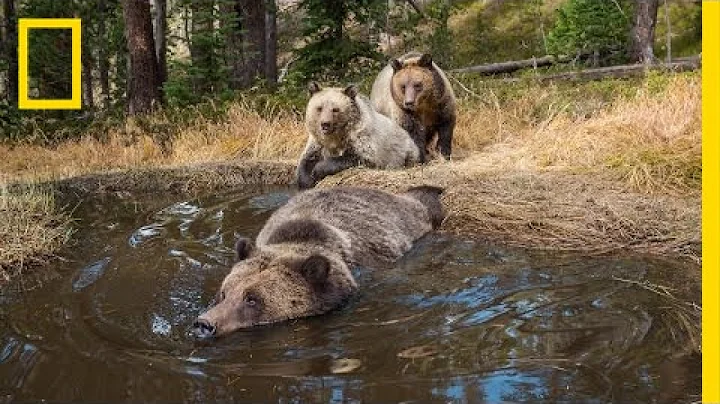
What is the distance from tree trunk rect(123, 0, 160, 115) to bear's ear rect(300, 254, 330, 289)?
1089 cm

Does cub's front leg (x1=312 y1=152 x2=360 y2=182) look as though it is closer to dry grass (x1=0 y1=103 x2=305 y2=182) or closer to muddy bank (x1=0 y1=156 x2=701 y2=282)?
muddy bank (x1=0 y1=156 x2=701 y2=282)

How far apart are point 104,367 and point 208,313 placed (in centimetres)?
69

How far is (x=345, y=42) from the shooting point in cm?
1567

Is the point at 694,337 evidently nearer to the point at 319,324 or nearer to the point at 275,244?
the point at 319,324

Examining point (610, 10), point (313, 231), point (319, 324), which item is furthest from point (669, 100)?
point (610, 10)

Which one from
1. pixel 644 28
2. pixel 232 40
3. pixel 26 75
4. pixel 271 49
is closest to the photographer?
pixel 26 75

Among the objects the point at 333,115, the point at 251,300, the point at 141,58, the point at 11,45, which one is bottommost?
the point at 251,300

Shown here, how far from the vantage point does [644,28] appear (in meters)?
20.7

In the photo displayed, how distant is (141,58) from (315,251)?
11.2 metres

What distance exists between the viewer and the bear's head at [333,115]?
9094mm

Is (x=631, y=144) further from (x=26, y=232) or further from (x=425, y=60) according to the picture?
(x=26, y=232)

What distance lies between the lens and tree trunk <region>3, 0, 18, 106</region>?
21.1m

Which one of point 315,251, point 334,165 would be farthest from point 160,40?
point 315,251

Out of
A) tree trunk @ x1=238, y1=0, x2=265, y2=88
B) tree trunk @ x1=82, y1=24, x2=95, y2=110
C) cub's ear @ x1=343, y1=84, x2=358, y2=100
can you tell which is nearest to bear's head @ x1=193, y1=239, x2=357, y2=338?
cub's ear @ x1=343, y1=84, x2=358, y2=100
